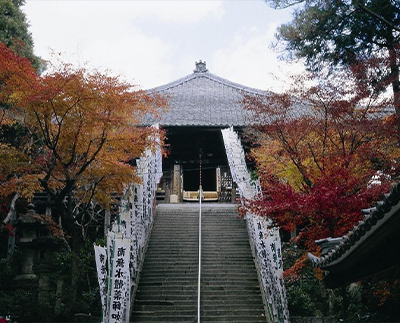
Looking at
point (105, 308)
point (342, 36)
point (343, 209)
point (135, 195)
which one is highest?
point (342, 36)

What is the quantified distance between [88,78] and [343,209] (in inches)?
264

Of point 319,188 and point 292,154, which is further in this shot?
point 292,154

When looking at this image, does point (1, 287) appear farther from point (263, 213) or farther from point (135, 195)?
point (263, 213)

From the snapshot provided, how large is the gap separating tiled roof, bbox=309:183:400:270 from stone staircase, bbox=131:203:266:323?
5.51 metres

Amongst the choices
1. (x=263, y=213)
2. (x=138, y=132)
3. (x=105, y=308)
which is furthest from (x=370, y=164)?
(x=105, y=308)

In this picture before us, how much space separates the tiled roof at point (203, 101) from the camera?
20.5 meters

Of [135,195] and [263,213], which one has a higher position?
[135,195]

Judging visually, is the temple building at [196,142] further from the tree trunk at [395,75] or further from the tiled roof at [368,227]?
the tiled roof at [368,227]

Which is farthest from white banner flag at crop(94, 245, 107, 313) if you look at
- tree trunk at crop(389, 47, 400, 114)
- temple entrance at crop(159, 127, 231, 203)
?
temple entrance at crop(159, 127, 231, 203)

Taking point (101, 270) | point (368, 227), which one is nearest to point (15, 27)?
point (101, 270)

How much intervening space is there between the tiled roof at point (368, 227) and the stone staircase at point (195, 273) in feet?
18.1

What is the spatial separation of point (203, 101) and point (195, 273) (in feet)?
46.0

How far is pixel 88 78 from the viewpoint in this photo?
10281 millimetres

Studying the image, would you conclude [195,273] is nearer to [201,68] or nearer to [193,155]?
[193,155]
